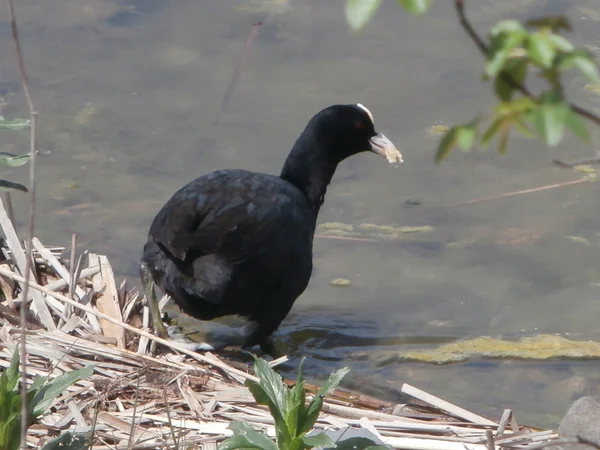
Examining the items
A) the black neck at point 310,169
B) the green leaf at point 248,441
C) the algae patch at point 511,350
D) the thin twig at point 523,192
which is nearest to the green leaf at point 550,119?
the green leaf at point 248,441

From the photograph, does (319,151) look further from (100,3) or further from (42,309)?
(100,3)

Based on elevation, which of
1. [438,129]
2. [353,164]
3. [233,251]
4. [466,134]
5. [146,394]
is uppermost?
[466,134]

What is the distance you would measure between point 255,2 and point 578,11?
2.42 metres

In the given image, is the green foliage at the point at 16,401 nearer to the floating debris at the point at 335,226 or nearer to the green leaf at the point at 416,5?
the green leaf at the point at 416,5

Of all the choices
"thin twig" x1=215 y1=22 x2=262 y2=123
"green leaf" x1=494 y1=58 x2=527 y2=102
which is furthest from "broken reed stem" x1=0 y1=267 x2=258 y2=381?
"thin twig" x1=215 y1=22 x2=262 y2=123

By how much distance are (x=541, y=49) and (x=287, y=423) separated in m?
1.52

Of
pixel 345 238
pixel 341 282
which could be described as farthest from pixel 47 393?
pixel 345 238

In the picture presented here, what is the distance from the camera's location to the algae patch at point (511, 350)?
14.1 feet

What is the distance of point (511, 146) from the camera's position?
6066mm

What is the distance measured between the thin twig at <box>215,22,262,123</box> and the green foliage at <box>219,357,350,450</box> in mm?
3928

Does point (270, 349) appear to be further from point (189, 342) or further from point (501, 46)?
point (501, 46)

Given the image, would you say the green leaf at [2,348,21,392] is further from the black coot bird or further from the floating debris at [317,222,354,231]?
the floating debris at [317,222,354,231]

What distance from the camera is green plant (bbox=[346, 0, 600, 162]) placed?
102 centimetres

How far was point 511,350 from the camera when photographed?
4.37 metres
